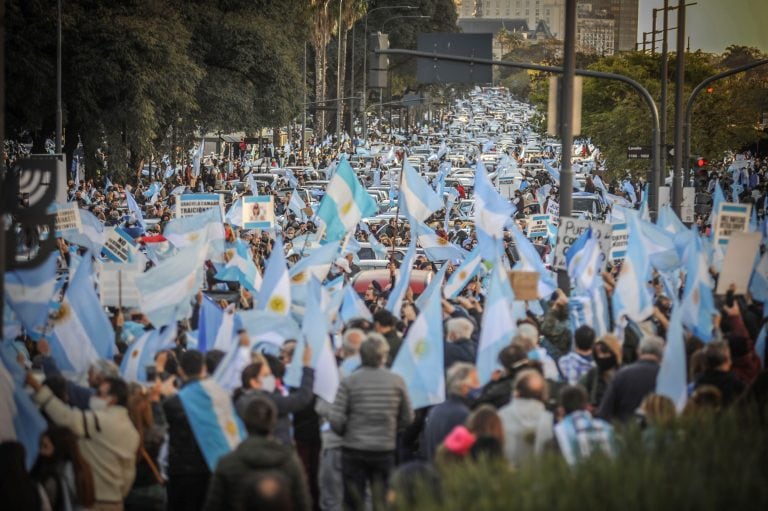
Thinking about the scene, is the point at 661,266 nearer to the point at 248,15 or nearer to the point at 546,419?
the point at 546,419

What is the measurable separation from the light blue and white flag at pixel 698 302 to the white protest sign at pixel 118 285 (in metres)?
4.77

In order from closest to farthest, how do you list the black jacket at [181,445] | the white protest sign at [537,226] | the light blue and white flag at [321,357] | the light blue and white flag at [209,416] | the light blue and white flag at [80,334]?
the light blue and white flag at [209,416], the black jacket at [181,445], the light blue and white flag at [321,357], the light blue and white flag at [80,334], the white protest sign at [537,226]

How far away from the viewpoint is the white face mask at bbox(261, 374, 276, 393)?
9148 millimetres

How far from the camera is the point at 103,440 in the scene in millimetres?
8602

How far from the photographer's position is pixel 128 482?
28.6ft

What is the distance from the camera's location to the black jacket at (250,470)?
731 centimetres

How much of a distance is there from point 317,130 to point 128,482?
251 ft

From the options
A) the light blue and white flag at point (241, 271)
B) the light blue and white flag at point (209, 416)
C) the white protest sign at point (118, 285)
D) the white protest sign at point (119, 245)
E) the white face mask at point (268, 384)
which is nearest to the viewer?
the light blue and white flag at point (209, 416)

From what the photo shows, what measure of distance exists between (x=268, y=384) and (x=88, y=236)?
940 centimetres

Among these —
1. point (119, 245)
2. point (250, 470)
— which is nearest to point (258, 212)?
point (119, 245)

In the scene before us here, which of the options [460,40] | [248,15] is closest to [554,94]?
[460,40]

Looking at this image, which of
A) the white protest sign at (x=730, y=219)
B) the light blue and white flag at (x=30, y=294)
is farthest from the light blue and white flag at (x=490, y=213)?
the light blue and white flag at (x=30, y=294)

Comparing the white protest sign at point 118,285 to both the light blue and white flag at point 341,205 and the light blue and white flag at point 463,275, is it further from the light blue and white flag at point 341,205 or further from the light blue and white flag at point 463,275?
the light blue and white flag at point 341,205

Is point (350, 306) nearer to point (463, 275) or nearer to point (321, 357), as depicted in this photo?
point (321, 357)
